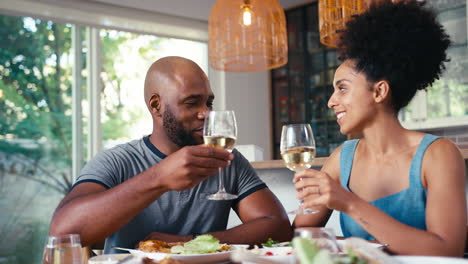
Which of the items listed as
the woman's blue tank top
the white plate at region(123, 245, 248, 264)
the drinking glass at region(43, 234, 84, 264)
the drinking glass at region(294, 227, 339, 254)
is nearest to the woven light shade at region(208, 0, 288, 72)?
the woman's blue tank top

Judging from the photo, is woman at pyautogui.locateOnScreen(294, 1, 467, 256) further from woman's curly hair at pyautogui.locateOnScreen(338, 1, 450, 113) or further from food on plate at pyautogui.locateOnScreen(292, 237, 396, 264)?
food on plate at pyautogui.locateOnScreen(292, 237, 396, 264)

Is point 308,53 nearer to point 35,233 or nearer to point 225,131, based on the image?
point 35,233

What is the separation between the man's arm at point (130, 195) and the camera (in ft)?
3.81

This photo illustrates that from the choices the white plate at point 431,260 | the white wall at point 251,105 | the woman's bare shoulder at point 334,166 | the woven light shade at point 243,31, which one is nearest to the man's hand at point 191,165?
the white plate at point 431,260

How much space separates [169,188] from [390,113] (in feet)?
2.41

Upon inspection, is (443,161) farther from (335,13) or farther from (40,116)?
(40,116)

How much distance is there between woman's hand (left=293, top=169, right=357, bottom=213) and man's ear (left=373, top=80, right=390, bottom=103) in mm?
465

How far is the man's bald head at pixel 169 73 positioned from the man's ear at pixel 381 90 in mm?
585

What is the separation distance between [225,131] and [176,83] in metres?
0.55

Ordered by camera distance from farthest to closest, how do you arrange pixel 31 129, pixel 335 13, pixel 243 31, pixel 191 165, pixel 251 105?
pixel 251 105, pixel 31 129, pixel 243 31, pixel 335 13, pixel 191 165

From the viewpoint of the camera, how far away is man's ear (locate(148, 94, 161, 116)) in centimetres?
176

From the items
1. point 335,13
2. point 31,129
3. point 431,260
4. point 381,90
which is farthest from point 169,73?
point 31,129

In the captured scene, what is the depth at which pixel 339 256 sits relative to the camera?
653mm

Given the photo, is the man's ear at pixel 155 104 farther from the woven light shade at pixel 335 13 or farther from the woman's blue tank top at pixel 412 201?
the woven light shade at pixel 335 13
